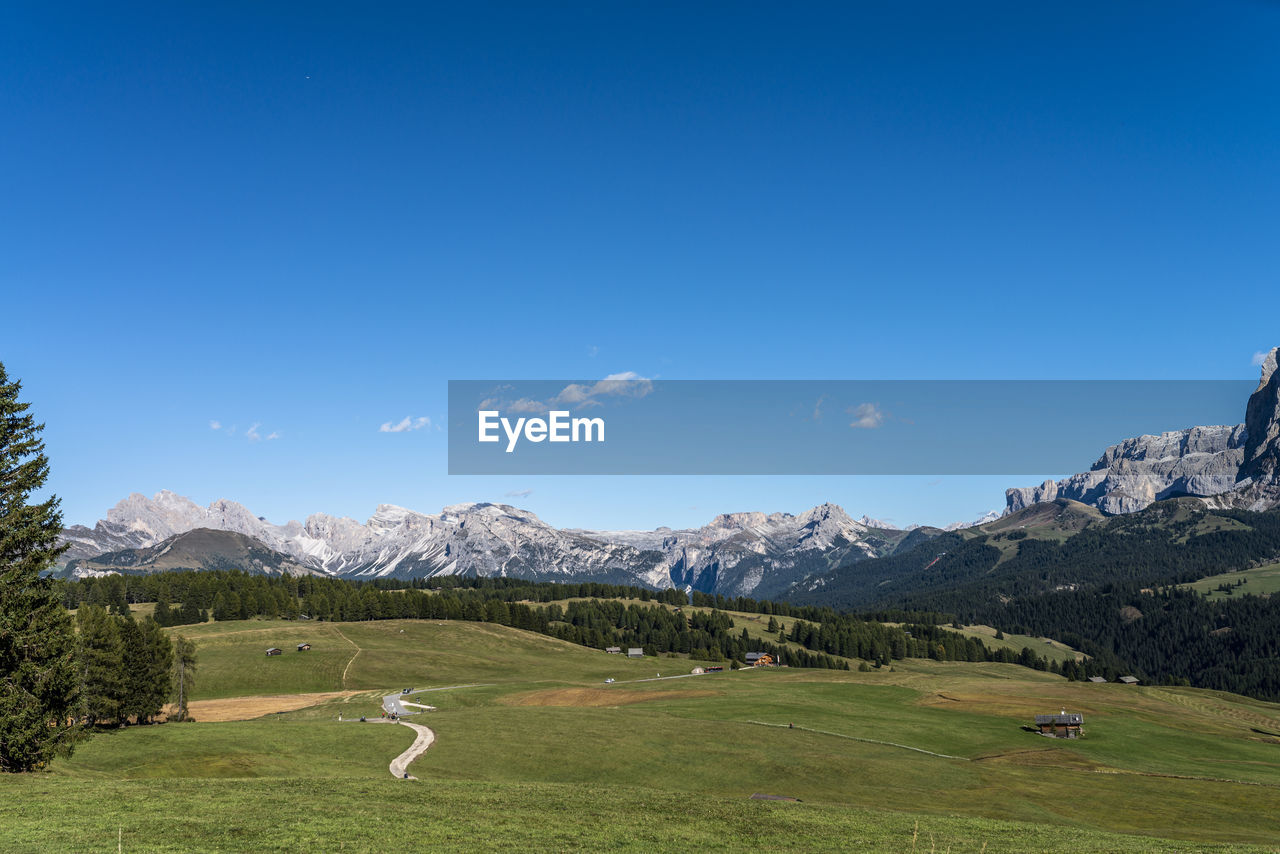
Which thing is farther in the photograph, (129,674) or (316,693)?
(316,693)

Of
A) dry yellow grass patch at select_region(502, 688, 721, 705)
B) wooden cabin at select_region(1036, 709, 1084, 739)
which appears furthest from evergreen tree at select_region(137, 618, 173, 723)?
wooden cabin at select_region(1036, 709, 1084, 739)

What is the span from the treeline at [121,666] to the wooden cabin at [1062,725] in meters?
103

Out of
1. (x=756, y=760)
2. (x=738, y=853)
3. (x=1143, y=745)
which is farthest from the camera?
(x=1143, y=745)

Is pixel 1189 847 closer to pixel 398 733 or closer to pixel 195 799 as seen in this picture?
pixel 195 799

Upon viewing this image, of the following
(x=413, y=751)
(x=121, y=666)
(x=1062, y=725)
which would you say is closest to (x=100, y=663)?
(x=121, y=666)

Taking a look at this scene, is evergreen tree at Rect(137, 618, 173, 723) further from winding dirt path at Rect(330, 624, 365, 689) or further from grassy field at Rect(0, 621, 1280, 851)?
winding dirt path at Rect(330, 624, 365, 689)

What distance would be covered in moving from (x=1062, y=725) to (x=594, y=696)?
6252 centimetres

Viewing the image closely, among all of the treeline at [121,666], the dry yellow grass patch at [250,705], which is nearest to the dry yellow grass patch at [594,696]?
the dry yellow grass patch at [250,705]

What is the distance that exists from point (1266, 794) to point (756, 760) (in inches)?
1562

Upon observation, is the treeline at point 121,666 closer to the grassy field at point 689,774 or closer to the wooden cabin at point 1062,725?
the grassy field at point 689,774

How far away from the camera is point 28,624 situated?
4428 cm

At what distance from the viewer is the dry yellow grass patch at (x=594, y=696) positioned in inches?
4643

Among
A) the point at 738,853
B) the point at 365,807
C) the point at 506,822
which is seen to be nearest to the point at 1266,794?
the point at 738,853

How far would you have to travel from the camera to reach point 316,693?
14275 centimetres
